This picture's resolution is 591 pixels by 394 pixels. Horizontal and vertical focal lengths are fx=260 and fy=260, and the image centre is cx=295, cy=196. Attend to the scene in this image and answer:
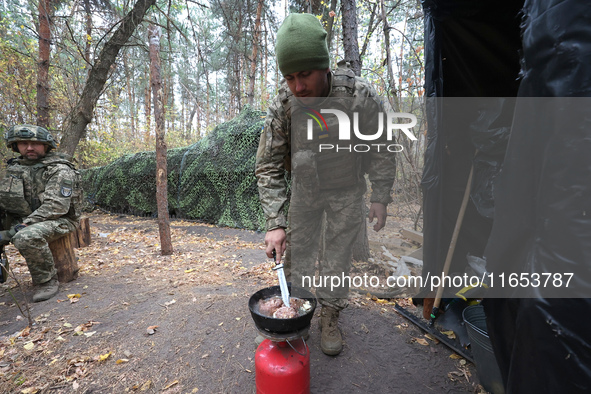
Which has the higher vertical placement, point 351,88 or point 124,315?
point 351,88

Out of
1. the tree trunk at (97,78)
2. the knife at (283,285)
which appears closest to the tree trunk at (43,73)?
the tree trunk at (97,78)

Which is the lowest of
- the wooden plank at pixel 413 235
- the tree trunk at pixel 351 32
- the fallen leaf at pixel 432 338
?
the fallen leaf at pixel 432 338

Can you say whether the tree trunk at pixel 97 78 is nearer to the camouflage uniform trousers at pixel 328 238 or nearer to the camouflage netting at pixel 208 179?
the camouflage netting at pixel 208 179

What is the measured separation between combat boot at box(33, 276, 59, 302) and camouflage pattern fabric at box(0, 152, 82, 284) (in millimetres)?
82

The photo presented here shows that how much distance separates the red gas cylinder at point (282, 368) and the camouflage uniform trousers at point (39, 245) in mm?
3584

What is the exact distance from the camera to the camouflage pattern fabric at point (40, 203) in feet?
11.2

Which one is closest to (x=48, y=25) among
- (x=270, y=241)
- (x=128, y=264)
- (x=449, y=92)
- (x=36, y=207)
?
(x=36, y=207)

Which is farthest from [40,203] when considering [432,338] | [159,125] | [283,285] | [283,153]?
[432,338]

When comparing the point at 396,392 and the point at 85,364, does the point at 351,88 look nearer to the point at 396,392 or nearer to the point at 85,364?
the point at 396,392

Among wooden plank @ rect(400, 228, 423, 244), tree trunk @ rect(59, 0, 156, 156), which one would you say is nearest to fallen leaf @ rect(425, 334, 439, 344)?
wooden plank @ rect(400, 228, 423, 244)

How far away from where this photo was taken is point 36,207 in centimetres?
388

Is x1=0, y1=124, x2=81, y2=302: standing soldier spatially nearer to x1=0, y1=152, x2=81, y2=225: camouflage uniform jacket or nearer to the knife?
x1=0, y1=152, x2=81, y2=225: camouflage uniform jacket

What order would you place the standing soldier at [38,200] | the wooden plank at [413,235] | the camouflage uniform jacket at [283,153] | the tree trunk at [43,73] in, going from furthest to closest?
1. the tree trunk at [43,73]
2. the wooden plank at [413,235]
3. the standing soldier at [38,200]
4. the camouflage uniform jacket at [283,153]

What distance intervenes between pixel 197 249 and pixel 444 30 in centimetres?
555
